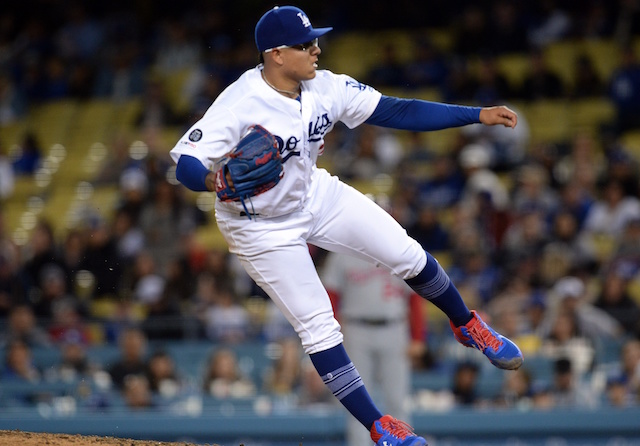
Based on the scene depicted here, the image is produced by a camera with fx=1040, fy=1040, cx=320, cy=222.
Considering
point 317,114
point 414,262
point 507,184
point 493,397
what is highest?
point 317,114

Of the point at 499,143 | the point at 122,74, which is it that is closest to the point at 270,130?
the point at 499,143

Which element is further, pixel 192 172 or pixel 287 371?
pixel 287 371

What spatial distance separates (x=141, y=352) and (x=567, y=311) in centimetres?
325

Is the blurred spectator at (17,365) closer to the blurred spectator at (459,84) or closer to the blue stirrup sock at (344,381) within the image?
the blue stirrup sock at (344,381)

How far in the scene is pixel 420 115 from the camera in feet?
15.5

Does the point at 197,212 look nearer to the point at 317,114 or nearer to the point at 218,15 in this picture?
the point at 218,15

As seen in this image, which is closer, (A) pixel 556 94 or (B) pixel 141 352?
(B) pixel 141 352

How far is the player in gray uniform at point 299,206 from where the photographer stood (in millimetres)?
4320

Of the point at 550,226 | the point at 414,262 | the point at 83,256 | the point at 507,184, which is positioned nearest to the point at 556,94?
the point at 507,184

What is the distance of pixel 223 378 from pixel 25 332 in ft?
5.83

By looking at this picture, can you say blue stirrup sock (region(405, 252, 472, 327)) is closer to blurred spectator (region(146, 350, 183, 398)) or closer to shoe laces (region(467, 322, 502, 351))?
shoe laces (region(467, 322, 502, 351))

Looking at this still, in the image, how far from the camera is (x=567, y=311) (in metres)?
7.72

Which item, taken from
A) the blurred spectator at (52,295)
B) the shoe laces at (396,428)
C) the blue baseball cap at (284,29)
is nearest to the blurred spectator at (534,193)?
the blurred spectator at (52,295)

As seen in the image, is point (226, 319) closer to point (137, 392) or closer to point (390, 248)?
point (137, 392)
